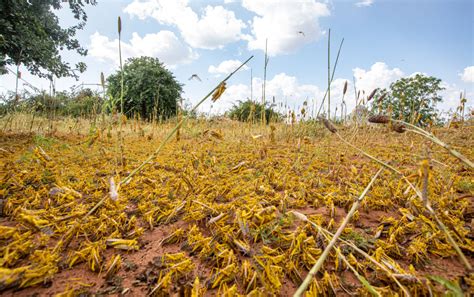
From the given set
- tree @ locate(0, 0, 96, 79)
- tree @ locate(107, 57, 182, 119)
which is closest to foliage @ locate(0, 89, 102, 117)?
tree @ locate(0, 0, 96, 79)

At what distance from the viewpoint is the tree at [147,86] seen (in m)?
10.8

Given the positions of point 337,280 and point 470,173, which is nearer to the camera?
point 337,280

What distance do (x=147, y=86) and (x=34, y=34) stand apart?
25.2 ft

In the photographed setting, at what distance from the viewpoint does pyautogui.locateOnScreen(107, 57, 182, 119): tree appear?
10.8 metres

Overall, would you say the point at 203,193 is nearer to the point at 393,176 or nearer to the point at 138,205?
the point at 138,205

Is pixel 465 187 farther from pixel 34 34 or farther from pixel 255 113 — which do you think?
pixel 255 113

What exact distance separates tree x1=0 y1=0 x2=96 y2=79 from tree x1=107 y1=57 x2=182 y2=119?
5.93m

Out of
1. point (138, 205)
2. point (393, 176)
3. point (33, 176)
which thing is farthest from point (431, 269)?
point (33, 176)

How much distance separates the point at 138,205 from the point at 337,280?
838 mm

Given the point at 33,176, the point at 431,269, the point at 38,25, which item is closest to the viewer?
the point at 431,269

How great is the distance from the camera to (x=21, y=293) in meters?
0.55

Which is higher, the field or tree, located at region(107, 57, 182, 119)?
tree, located at region(107, 57, 182, 119)

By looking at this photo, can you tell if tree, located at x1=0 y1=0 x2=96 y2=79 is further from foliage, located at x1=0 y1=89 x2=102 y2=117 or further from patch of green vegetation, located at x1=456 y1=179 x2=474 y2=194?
patch of green vegetation, located at x1=456 y1=179 x2=474 y2=194

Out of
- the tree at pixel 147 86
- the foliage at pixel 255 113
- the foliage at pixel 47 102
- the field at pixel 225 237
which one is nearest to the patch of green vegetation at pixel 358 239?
the field at pixel 225 237
